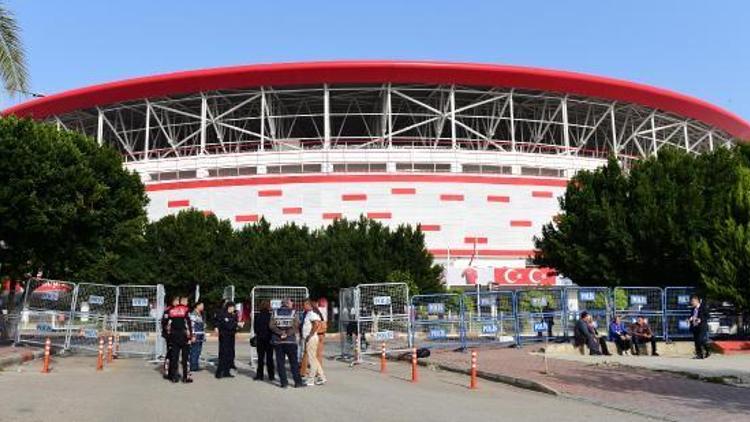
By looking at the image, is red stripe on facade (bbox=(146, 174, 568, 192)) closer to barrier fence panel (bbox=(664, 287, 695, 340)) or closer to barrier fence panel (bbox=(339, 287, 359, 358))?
barrier fence panel (bbox=(664, 287, 695, 340))

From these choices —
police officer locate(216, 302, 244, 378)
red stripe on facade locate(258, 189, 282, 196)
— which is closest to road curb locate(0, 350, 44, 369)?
police officer locate(216, 302, 244, 378)

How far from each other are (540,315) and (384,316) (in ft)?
16.8

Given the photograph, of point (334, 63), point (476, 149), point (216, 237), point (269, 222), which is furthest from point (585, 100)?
point (216, 237)

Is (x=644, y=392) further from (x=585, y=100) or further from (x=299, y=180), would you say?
(x=585, y=100)

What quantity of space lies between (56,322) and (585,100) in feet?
143

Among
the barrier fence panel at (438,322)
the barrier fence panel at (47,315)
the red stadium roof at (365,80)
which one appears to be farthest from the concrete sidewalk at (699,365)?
the red stadium roof at (365,80)

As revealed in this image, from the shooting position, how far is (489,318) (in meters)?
22.1

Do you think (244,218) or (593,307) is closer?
(593,307)

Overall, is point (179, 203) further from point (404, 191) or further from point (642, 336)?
point (642, 336)

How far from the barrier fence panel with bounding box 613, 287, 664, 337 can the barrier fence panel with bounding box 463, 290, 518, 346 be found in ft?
10.6

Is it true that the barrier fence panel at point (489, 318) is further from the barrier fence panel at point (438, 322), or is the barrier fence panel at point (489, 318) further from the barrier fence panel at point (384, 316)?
the barrier fence panel at point (384, 316)

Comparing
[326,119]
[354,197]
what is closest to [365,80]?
[326,119]

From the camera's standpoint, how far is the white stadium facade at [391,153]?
163 feet

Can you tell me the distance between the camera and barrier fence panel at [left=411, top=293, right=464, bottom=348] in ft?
71.8
